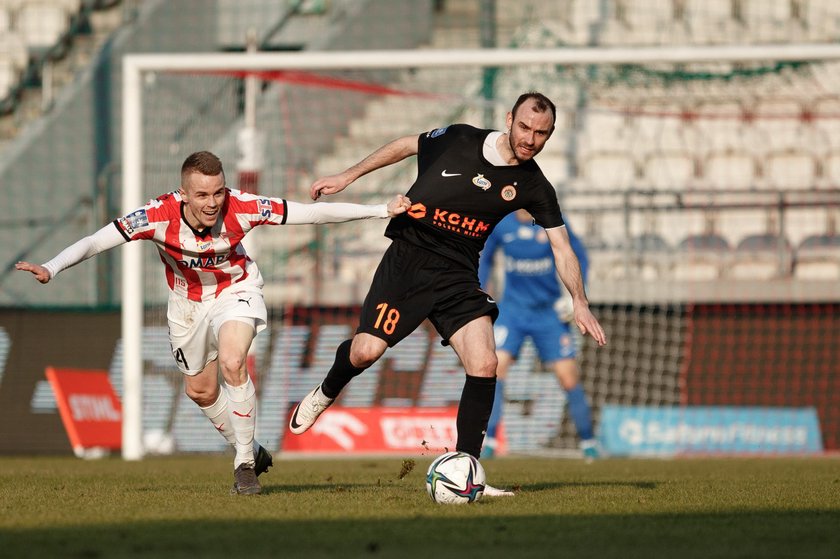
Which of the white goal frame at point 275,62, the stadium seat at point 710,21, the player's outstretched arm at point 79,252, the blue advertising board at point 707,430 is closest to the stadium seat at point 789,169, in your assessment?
the stadium seat at point 710,21

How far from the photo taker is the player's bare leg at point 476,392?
280 inches

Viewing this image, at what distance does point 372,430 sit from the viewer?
46.5 ft

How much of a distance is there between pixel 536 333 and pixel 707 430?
2734 millimetres

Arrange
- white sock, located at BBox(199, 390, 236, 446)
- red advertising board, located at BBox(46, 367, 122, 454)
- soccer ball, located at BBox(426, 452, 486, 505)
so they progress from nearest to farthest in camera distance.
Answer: soccer ball, located at BBox(426, 452, 486, 505), white sock, located at BBox(199, 390, 236, 446), red advertising board, located at BBox(46, 367, 122, 454)

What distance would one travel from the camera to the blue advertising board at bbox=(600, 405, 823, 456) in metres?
14.1

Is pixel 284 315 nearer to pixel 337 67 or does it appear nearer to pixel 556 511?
pixel 337 67

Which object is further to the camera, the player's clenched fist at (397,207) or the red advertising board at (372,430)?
the red advertising board at (372,430)

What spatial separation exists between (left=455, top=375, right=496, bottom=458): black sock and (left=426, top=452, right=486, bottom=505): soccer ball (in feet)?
1.15

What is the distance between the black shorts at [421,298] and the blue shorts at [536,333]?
5139 millimetres

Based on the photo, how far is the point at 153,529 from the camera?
18.2ft

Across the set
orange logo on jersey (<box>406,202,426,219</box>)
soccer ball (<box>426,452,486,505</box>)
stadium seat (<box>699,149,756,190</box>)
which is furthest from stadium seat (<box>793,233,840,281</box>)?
soccer ball (<box>426,452,486,505</box>)

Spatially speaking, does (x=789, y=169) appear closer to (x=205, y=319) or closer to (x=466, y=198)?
(x=466, y=198)

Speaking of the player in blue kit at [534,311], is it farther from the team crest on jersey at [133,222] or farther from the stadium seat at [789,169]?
the team crest on jersey at [133,222]

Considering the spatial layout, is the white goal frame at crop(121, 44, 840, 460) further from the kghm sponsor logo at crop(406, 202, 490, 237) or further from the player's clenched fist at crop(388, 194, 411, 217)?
the player's clenched fist at crop(388, 194, 411, 217)
